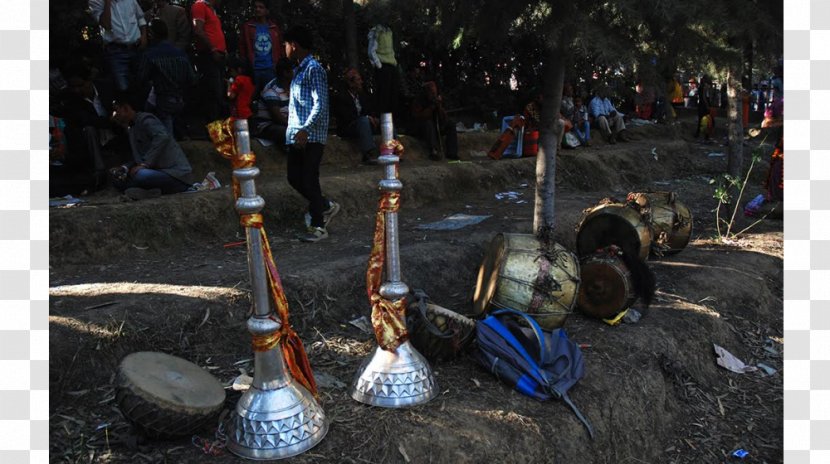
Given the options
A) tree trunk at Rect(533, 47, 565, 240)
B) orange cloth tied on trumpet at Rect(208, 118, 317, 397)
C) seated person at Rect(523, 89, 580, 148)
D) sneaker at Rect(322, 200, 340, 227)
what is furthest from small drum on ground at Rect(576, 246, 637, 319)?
seated person at Rect(523, 89, 580, 148)

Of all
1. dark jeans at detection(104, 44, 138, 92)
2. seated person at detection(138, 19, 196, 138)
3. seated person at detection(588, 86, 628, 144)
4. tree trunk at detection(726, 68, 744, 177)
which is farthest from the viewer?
seated person at detection(588, 86, 628, 144)

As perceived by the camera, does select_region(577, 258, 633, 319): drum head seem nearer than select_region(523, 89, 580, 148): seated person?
Yes

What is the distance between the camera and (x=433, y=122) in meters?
9.88

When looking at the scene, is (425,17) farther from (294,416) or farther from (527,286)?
(294,416)

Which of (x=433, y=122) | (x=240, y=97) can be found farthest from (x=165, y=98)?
(x=433, y=122)

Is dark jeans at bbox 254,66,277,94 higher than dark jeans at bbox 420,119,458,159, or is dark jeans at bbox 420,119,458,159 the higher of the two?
dark jeans at bbox 254,66,277,94

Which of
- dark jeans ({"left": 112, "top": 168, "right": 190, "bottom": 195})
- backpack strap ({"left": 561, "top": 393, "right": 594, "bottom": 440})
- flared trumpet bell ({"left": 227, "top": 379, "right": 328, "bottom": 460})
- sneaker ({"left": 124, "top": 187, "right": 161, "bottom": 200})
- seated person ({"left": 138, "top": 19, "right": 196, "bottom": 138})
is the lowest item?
backpack strap ({"left": 561, "top": 393, "right": 594, "bottom": 440})

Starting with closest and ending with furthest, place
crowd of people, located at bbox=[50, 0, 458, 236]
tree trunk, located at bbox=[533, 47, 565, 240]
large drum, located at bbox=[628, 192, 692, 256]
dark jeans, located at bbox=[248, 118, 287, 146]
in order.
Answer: tree trunk, located at bbox=[533, 47, 565, 240]
crowd of people, located at bbox=[50, 0, 458, 236]
large drum, located at bbox=[628, 192, 692, 256]
dark jeans, located at bbox=[248, 118, 287, 146]

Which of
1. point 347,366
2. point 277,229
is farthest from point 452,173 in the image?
point 347,366

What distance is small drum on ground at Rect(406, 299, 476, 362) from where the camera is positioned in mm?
3938

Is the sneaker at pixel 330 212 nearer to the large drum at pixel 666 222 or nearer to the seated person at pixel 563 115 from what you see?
the large drum at pixel 666 222

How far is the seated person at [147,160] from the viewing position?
6.36 m

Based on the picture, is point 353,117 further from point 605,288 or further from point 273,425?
point 273,425

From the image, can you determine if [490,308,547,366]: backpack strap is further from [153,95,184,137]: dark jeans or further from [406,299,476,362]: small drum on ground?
[153,95,184,137]: dark jeans
